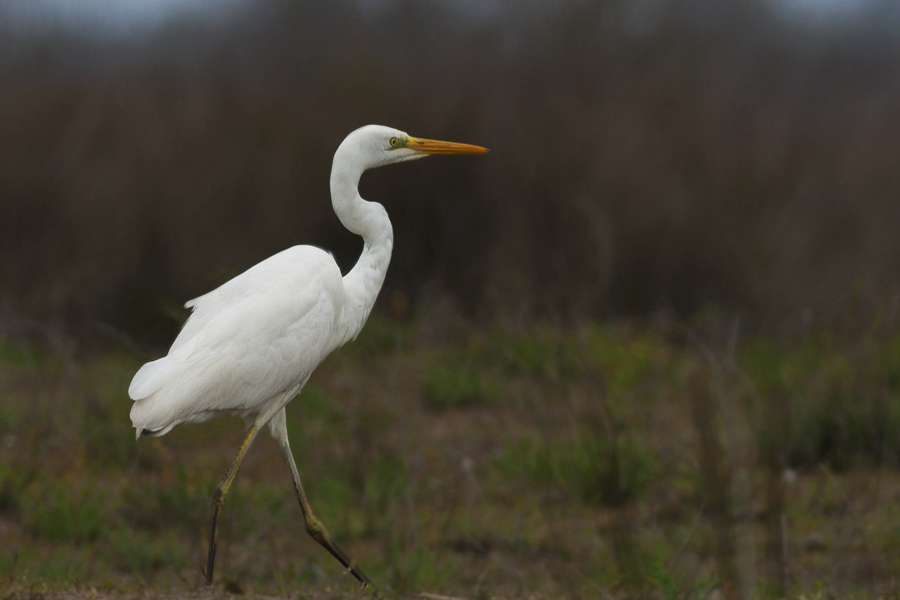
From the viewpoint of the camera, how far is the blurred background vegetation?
4.08 m

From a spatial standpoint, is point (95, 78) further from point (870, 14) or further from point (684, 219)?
point (870, 14)

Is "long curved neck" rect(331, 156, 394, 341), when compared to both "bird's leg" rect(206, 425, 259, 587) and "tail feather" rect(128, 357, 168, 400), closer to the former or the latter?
"bird's leg" rect(206, 425, 259, 587)

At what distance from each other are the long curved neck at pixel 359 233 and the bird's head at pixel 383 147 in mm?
40

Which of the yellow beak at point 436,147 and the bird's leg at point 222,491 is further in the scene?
the yellow beak at point 436,147

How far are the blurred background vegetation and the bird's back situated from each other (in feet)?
2.01

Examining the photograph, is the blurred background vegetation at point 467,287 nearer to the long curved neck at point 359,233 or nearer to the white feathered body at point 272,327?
the white feathered body at point 272,327

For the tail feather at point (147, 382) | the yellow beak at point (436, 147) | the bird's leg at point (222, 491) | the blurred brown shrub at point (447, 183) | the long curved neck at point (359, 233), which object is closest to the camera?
the tail feather at point (147, 382)

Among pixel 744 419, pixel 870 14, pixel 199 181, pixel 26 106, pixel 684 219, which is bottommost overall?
pixel 744 419

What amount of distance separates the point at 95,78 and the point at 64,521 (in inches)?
188

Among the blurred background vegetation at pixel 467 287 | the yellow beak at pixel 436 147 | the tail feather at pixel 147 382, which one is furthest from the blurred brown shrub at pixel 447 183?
the tail feather at pixel 147 382

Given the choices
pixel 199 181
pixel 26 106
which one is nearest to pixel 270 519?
pixel 199 181

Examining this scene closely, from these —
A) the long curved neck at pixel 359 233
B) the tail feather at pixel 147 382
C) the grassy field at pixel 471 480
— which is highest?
the long curved neck at pixel 359 233

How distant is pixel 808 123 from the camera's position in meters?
9.28

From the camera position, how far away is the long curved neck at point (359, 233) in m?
3.10
